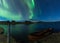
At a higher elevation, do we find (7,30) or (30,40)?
(7,30)

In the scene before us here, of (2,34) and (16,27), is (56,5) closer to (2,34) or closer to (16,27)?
(16,27)

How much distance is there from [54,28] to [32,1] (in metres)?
0.36

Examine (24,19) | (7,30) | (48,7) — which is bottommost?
(7,30)

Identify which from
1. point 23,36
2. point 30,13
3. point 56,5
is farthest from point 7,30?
point 56,5

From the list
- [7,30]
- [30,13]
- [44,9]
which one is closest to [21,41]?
[7,30]

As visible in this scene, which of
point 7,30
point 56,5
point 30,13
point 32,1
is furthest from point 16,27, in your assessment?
point 56,5

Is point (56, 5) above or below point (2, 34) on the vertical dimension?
above

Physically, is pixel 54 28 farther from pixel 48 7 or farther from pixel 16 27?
pixel 16 27

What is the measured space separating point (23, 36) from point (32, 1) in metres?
0.38

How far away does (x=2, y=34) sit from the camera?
1.22 meters

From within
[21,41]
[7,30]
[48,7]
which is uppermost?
[48,7]

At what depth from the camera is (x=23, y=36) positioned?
124 cm

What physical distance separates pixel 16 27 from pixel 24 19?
12 centimetres

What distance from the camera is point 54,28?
49.2 inches
